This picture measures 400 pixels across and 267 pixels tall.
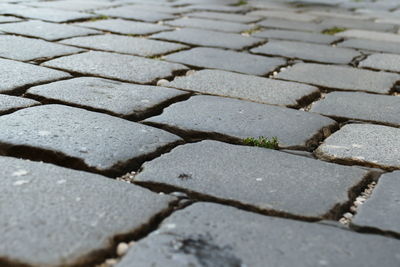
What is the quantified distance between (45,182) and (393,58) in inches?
95.4

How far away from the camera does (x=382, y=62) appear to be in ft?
10.2

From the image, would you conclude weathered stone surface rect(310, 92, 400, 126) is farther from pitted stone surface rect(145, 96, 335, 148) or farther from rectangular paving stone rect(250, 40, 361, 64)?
rectangular paving stone rect(250, 40, 361, 64)

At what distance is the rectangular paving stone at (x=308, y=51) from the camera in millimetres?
3139

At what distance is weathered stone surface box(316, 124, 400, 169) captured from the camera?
1.71m

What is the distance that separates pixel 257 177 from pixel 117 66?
1302 millimetres

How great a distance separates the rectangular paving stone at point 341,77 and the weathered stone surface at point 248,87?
155 millimetres

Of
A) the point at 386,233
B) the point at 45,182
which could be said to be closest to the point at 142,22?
the point at 45,182

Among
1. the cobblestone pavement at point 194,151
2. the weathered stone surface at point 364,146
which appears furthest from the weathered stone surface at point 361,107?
the weathered stone surface at point 364,146

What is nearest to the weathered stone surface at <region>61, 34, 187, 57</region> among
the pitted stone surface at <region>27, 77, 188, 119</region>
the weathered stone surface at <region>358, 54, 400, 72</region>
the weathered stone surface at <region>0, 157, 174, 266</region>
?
the pitted stone surface at <region>27, 77, 188, 119</region>

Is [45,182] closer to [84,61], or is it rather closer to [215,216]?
[215,216]

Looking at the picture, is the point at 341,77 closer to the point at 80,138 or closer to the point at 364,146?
the point at 364,146

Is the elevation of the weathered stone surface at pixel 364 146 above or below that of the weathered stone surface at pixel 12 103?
below

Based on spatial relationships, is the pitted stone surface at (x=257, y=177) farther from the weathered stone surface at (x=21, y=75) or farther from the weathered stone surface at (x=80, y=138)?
the weathered stone surface at (x=21, y=75)

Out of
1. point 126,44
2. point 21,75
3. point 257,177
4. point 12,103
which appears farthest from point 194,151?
point 126,44
